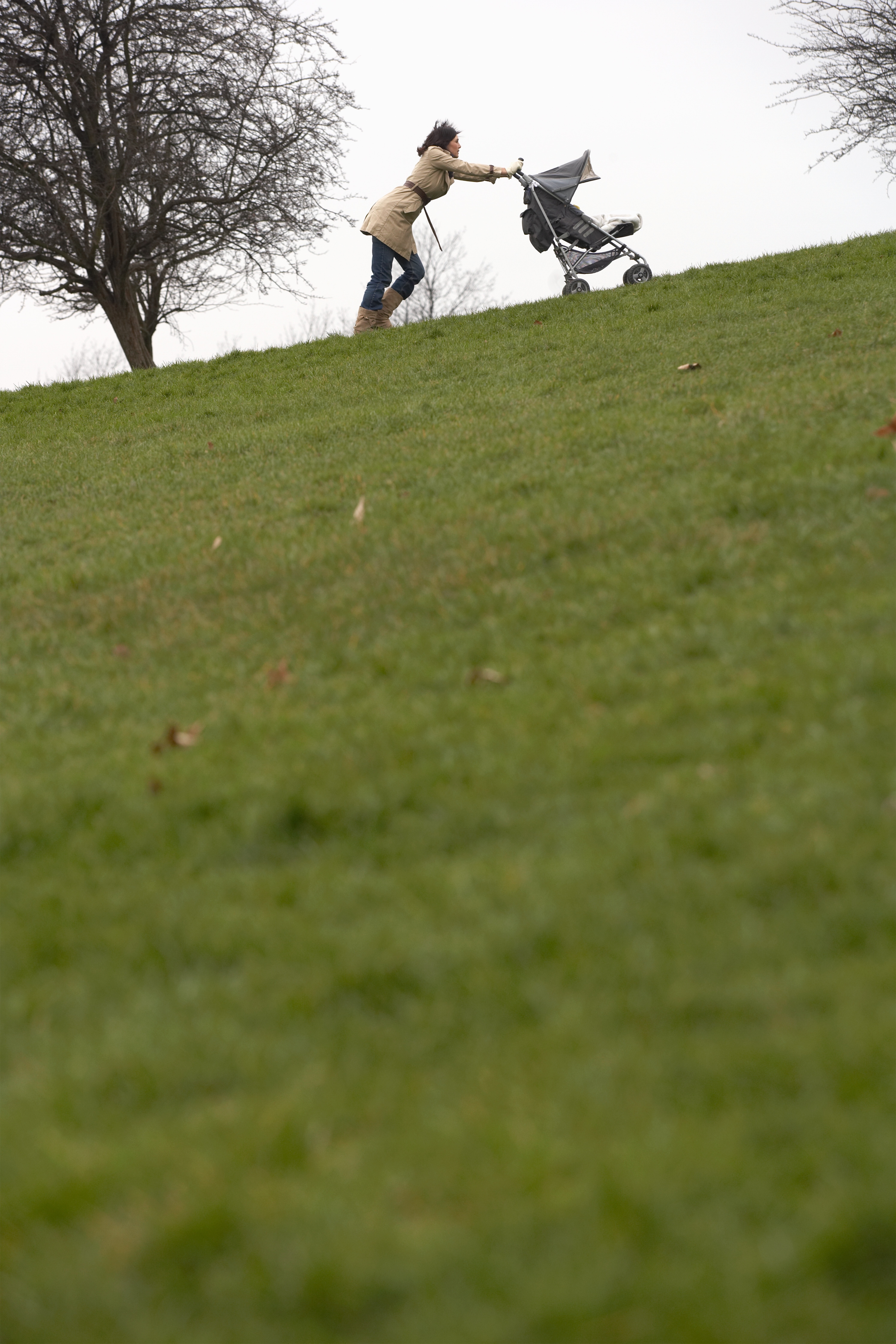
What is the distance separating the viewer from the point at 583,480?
8.00 metres

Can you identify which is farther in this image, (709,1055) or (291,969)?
(291,969)

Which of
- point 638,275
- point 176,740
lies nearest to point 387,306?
point 638,275

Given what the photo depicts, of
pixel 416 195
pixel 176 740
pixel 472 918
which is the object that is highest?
pixel 416 195

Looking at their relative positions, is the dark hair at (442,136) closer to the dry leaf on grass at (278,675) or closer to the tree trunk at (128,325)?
the tree trunk at (128,325)

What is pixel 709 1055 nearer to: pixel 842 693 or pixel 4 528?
pixel 842 693

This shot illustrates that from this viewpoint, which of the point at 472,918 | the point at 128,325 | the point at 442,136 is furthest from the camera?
the point at 128,325

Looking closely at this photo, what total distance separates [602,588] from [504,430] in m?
4.60

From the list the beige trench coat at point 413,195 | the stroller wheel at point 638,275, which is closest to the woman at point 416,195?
the beige trench coat at point 413,195

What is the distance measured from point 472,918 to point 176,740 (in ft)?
6.96

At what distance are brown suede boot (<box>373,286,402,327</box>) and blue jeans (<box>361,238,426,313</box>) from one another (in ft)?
0.16

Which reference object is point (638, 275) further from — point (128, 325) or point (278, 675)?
point (278, 675)

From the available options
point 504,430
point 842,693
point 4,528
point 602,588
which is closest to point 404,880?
point 842,693

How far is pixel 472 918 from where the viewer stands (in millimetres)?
3295

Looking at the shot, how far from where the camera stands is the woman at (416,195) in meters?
17.0
